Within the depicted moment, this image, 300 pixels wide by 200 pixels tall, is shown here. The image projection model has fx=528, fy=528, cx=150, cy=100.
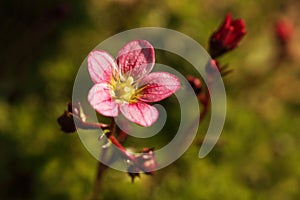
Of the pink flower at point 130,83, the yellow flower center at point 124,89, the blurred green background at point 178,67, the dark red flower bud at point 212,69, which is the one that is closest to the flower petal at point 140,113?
the pink flower at point 130,83

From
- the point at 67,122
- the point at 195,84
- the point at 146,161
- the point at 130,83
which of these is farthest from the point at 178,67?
the point at 67,122

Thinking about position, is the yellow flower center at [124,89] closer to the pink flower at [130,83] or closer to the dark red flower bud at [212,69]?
the pink flower at [130,83]

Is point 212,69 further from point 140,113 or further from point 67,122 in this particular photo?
point 67,122

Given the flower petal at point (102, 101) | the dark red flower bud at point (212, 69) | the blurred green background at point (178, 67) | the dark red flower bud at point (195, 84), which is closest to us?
the flower petal at point (102, 101)

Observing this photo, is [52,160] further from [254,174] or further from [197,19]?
[197,19]

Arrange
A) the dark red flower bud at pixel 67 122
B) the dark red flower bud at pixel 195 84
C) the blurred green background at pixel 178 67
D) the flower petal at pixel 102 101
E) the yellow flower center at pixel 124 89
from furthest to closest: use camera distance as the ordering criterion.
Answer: the blurred green background at pixel 178 67, the dark red flower bud at pixel 195 84, the yellow flower center at pixel 124 89, the dark red flower bud at pixel 67 122, the flower petal at pixel 102 101
